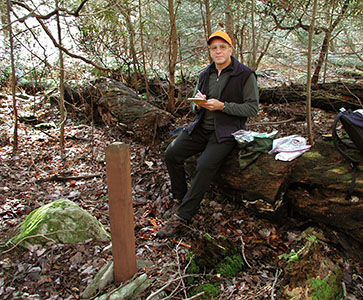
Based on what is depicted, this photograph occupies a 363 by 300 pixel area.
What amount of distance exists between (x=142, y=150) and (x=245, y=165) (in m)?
3.08

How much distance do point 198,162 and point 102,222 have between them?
5.67 feet

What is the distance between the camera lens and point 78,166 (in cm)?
577

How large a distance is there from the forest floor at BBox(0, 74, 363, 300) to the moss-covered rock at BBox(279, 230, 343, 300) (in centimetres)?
13

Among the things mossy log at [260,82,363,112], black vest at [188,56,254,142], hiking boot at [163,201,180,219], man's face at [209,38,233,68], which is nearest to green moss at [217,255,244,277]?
hiking boot at [163,201,180,219]

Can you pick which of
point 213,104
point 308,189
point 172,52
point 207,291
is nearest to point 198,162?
point 213,104

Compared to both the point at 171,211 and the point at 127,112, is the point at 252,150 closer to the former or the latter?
the point at 171,211

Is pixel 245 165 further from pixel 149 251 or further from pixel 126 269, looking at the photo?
pixel 126 269

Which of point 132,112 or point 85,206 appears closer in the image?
point 85,206

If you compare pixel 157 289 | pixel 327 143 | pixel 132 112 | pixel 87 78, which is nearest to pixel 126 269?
pixel 157 289

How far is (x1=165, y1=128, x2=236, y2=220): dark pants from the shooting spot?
366 centimetres

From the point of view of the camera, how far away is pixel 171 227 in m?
3.69

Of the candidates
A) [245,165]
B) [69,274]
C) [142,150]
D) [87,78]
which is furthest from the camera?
[87,78]

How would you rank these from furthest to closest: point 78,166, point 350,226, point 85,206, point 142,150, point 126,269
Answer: point 142,150, point 78,166, point 85,206, point 350,226, point 126,269

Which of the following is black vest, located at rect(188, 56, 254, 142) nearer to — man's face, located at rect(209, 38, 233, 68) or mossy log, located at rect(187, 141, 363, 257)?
man's face, located at rect(209, 38, 233, 68)
